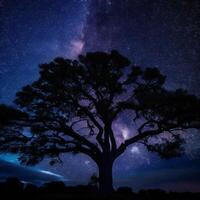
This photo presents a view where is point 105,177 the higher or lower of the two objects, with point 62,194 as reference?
higher

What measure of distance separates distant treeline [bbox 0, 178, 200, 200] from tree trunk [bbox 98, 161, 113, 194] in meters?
1.16

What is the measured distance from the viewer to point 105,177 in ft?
67.5

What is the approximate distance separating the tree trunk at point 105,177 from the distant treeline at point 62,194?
3.81 ft

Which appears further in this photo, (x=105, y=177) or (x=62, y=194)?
(x=105, y=177)

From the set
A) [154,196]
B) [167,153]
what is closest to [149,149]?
[167,153]

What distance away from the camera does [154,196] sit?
1684 centimetres

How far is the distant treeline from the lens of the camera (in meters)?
13.9

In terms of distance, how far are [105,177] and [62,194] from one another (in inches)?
232

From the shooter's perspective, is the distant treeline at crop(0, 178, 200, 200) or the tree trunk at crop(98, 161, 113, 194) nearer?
the distant treeline at crop(0, 178, 200, 200)

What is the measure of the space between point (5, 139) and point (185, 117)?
15.2m

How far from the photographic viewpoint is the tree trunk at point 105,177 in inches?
787

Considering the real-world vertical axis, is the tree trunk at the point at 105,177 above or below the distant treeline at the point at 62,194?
above

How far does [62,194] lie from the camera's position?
1543 cm

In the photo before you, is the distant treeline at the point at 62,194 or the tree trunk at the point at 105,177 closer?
the distant treeline at the point at 62,194
